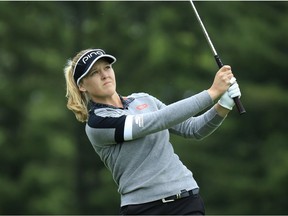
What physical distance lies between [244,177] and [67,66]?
14.0m

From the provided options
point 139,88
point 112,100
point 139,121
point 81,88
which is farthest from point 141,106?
point 139,88

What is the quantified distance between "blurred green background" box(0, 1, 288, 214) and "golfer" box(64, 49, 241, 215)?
1347 centimetres

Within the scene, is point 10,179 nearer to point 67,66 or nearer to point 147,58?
point 147,58

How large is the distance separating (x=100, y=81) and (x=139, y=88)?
1471 centimetres

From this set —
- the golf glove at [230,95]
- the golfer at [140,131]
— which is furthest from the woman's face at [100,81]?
the golf glove at [230,95]

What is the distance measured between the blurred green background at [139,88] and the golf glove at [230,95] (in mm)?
13361

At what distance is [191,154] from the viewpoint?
64.8ft

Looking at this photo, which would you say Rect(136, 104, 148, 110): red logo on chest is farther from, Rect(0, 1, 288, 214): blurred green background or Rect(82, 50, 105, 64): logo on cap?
Rect(0, 1, 288, 214): blurred green background

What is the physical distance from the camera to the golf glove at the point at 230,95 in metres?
5.66

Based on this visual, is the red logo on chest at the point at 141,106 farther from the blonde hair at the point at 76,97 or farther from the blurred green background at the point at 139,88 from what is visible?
the blurred green background at the point at 139,88

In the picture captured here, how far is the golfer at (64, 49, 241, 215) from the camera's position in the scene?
558 cm

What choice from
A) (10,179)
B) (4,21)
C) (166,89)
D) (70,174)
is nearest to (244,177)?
(166,89)

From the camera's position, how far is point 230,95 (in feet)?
18.8

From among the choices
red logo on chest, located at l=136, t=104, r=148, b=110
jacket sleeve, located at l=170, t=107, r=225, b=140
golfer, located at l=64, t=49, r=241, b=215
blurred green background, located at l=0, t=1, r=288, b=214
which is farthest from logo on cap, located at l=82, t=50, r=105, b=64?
blurred green background, located at l=0, t=1, r=288, b=214
